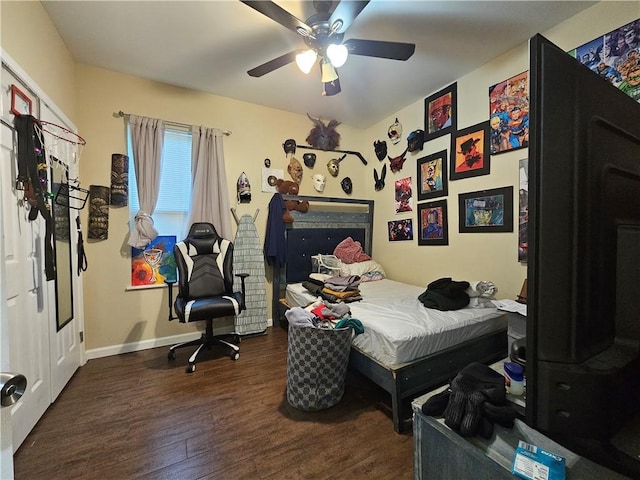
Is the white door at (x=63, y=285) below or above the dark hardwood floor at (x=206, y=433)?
above

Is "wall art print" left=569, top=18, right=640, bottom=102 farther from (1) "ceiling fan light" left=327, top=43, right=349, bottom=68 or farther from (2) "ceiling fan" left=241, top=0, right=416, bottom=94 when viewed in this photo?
(1) "ceiling fan light" left=327, top=43, right=349, bottom=68

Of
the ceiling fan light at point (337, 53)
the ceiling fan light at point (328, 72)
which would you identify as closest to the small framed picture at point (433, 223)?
the ceiling fan light at point (328, 72)

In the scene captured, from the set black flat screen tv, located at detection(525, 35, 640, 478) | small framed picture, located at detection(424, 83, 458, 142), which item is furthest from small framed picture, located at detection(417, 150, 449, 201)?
black flat screen tv, located at detection(525, 35, 640, 478)

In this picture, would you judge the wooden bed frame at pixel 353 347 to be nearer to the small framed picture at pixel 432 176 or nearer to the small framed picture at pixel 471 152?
the small framed picture at pixel 432 176

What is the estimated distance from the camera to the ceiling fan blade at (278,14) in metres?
1.49

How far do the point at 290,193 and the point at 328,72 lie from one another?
1.61 metres

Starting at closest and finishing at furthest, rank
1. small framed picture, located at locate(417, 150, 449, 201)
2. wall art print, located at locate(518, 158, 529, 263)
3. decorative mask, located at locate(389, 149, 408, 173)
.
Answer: wall art print, located at locate(518, 158, 529, 263) < small framed picture, located at locate(417, 150, 449, 201) < decorative mask, located at locate(389, 149, 408, 173)

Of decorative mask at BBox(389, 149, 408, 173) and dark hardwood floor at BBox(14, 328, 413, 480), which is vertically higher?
decorative mask at BBox(389, 149, 408, 173)

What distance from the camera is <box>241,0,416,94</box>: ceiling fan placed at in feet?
5.10

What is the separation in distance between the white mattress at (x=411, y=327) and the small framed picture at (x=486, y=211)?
85 centimetres

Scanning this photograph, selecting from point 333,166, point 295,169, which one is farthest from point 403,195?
point 295,169

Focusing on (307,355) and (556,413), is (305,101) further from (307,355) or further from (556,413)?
(556,413)

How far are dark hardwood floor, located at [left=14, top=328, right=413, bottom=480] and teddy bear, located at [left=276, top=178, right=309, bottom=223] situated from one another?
1.89m

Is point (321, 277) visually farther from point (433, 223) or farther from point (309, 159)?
point (309, 159)
